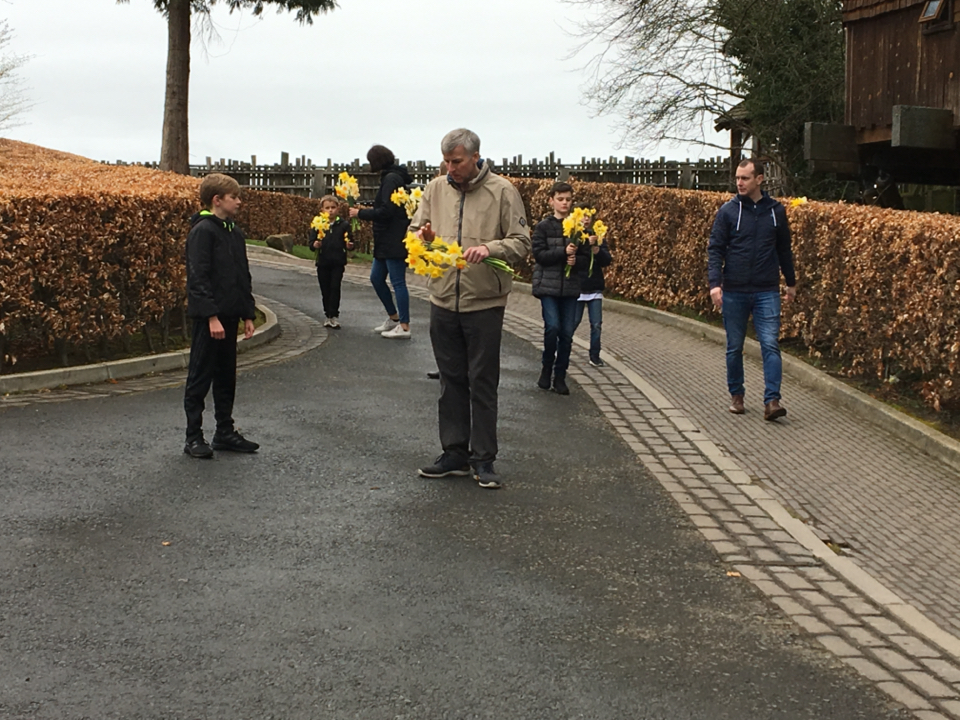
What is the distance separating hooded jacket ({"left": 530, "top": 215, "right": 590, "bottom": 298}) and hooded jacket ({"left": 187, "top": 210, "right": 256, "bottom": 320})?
11.2ft

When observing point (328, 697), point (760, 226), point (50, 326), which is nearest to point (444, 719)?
point (328, 697)

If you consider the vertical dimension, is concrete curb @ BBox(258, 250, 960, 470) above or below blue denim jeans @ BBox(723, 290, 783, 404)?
Result: below

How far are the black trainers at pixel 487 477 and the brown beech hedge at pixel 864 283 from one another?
4.02 meters

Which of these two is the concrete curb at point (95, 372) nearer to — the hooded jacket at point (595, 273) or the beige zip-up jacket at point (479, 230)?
the beige zip-up jacket at point (479, 230)

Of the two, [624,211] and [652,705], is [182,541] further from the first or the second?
[624,211]

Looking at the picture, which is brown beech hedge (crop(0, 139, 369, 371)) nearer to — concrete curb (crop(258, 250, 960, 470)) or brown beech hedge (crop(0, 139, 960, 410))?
brown beech hedge (crop(0, 139, 960, 410))

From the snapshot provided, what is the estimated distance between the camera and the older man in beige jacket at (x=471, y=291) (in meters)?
8.04

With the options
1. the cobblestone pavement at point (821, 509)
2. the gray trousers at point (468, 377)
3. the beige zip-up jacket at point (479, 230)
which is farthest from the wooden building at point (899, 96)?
the gray trousers at point (468, 377)

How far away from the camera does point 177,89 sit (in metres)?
27.0

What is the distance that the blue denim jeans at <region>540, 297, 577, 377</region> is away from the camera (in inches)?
454

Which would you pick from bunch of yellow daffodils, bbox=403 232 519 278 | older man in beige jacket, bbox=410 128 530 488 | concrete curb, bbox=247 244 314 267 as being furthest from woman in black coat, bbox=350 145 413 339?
concrete curb, bbox=247 244 314 267

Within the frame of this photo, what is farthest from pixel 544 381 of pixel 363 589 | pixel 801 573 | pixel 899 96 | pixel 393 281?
pixel 899 96

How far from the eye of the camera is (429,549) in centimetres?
679

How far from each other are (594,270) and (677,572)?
6024mm
